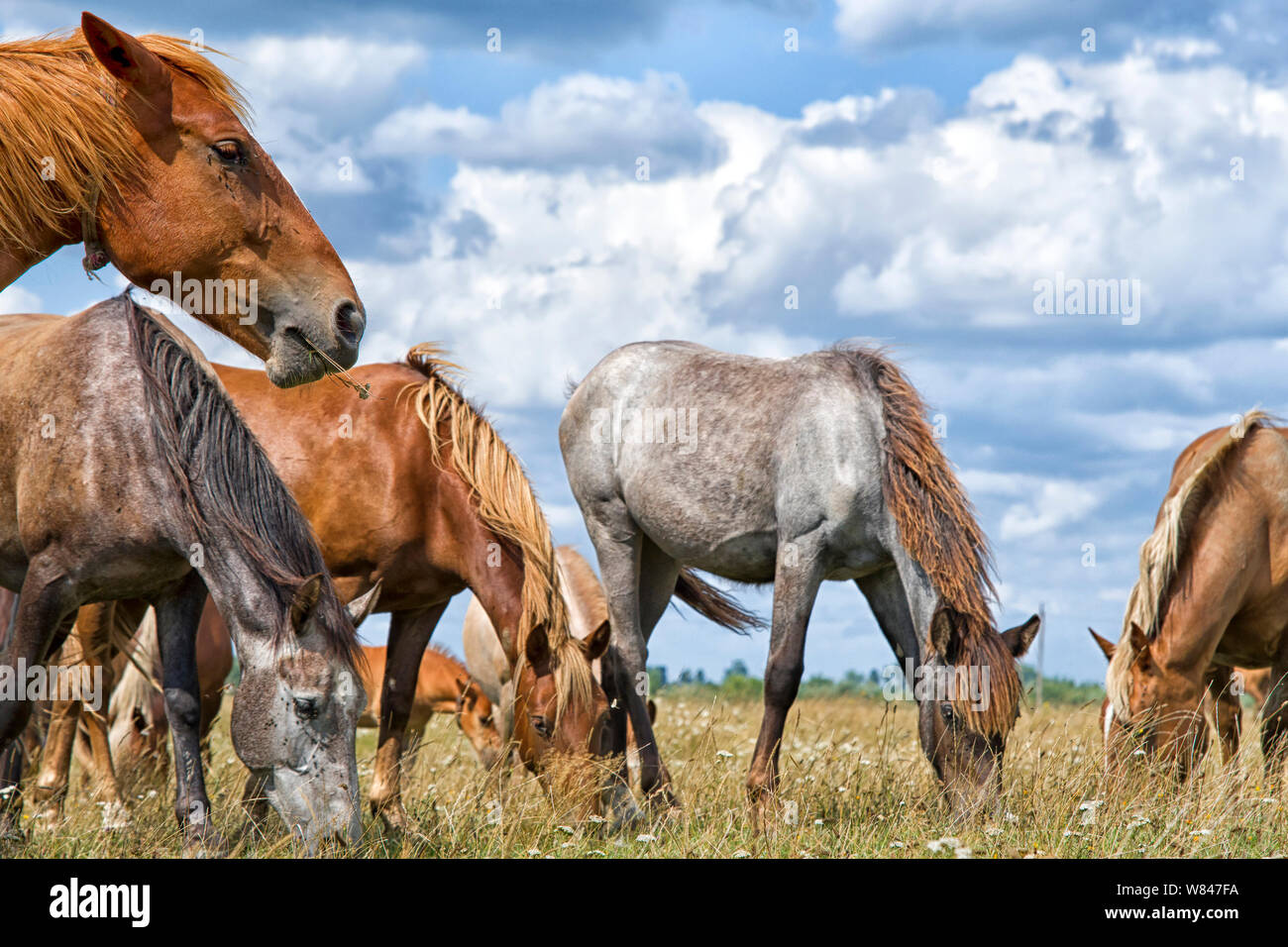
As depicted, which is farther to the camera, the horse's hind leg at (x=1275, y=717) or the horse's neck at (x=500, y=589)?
the horse's hind leg at (x=1275, y=717)

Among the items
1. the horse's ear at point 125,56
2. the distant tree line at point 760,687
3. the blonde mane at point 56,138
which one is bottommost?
the distant tree line at point 760,687

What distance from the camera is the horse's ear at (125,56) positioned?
12.3 ft

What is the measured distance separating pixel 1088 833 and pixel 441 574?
3815mm

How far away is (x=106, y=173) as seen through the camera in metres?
3.88

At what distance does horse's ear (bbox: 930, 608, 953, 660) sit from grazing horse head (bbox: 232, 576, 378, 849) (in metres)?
2.74

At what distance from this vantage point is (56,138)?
3.82m

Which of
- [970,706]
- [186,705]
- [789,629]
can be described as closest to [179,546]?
[186,705]

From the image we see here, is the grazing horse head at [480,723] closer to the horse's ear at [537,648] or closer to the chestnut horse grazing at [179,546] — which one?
the horse's ear at [537,648]

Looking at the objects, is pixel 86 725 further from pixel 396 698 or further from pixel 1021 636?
pixel 1021 636

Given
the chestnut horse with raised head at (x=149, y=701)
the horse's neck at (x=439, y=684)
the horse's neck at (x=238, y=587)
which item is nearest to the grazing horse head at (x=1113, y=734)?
the chestnut horse with raised head at (x=149, y=701)

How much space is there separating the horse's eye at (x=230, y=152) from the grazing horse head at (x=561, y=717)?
3075mm

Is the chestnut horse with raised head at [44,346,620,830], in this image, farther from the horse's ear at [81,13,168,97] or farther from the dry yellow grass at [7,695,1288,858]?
the horse's ear at [81,13,168,97]

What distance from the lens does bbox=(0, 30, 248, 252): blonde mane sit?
3.81 m

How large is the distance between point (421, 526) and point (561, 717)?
164 cm
